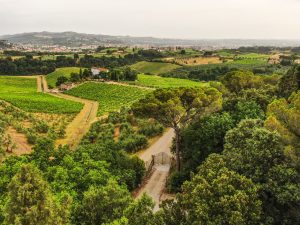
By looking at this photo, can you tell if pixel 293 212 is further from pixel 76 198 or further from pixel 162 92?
pixel 162 92

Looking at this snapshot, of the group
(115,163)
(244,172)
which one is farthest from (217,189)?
(115,163)

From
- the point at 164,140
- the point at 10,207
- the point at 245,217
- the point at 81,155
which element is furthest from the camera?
the point at 164,140

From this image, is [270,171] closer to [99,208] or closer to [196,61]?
[99,208]

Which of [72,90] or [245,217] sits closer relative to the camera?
[245,217]

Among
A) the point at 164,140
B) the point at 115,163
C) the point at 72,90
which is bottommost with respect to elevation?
the point at 72,90

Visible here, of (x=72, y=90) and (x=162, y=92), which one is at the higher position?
(x=162, y=92)

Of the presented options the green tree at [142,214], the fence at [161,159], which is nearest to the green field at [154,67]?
the fence at [161,159]

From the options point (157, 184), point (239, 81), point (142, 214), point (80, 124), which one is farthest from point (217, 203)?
point (80, 124)
